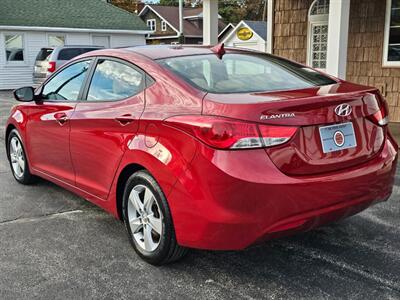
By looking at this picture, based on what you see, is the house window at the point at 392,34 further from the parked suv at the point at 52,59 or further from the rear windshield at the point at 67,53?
the rear windshield at the point at 67,53

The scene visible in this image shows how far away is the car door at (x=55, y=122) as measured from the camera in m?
4.46

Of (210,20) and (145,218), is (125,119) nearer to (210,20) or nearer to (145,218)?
(145,218)

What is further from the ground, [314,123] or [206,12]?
[206,12]

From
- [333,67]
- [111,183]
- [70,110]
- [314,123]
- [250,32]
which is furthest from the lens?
[250,32]

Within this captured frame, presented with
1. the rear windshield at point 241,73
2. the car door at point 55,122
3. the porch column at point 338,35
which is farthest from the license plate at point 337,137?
the porch column at point 338,35

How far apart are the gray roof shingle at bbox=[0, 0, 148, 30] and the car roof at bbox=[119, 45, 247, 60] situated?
19674 mm

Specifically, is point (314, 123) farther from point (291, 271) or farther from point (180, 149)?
point (291, 271)

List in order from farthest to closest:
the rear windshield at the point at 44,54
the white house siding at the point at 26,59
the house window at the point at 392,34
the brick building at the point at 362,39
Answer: the white house siding at the point at 26,59 < the rear windshield at the point at 44,54 < the brick building at the point at 362,39 < the house window at the point at 392,34

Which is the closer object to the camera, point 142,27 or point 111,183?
→ point 111,183

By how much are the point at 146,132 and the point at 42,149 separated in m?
1.96

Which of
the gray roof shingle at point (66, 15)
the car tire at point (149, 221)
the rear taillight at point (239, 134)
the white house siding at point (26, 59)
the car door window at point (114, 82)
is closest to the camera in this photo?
the rear taillight at point (239, 134)

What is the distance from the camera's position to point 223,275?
3432 mm

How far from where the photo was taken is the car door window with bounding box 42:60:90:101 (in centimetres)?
448

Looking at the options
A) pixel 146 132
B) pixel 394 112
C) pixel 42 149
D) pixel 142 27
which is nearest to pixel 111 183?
pixel 146 132
